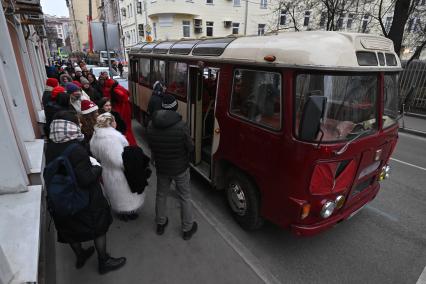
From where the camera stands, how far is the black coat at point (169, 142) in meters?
3.01

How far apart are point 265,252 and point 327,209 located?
3.42ft

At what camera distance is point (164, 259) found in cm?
313

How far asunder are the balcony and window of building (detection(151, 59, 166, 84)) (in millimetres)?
21613

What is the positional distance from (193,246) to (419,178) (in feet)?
16.9

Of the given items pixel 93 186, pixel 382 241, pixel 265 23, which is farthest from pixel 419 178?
pixel 265 23

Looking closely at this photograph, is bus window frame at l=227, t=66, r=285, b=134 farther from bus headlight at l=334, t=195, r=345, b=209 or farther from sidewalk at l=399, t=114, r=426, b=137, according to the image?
sidewalk at l=399, t=114, r=426, b=137

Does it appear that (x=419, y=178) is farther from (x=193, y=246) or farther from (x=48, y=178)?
(x=48, y=178)

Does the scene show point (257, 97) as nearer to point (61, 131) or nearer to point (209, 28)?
point (61, 131)

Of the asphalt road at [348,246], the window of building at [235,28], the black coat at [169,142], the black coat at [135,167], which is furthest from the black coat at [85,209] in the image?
the window of building at [235,28]

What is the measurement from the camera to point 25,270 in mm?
1967

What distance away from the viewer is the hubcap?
366 cm

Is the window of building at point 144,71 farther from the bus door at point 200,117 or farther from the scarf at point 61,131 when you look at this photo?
the scarf at point 61,131

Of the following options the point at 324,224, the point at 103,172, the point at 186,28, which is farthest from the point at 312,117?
the point at 186,28

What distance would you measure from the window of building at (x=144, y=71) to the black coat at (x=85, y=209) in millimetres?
4978
